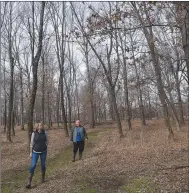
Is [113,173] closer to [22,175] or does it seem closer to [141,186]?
[141,186]

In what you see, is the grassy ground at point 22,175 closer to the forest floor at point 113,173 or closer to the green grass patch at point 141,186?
the forest floor at point 113,173

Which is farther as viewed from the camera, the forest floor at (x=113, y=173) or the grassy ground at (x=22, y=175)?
the grassy ground at (x=22, y=175)

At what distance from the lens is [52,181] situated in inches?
379

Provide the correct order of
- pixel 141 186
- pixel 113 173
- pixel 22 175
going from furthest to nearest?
pixel 22 175 < pixel 113 173 < pixel 141 186

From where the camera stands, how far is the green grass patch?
26.8 ft

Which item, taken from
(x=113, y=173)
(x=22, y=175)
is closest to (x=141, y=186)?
(x=113, y=173)

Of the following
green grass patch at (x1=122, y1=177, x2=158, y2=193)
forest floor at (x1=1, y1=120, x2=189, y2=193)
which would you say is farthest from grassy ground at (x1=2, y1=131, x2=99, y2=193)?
green grass patch at (x1=122, y1=177, x2=158, y2=193)

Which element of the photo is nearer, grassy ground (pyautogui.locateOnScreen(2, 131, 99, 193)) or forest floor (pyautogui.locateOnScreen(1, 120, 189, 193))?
forest floor (pyautogui.locateOnScreen(1, 120, 189, 193))

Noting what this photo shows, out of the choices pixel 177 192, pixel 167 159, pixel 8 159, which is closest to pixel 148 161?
pixel 167 159

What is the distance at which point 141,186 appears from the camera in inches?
333

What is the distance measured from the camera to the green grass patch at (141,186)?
8155 millimetres

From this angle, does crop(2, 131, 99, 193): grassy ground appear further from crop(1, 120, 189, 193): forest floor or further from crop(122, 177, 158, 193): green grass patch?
crop(122, 177, 158, 193): green grass patch

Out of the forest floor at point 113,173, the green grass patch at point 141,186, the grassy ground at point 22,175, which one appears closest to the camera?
the green grass patch at point 141,186

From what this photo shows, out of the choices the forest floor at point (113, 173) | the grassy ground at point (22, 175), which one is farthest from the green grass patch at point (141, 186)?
the grassy ground at point (22, 175)
